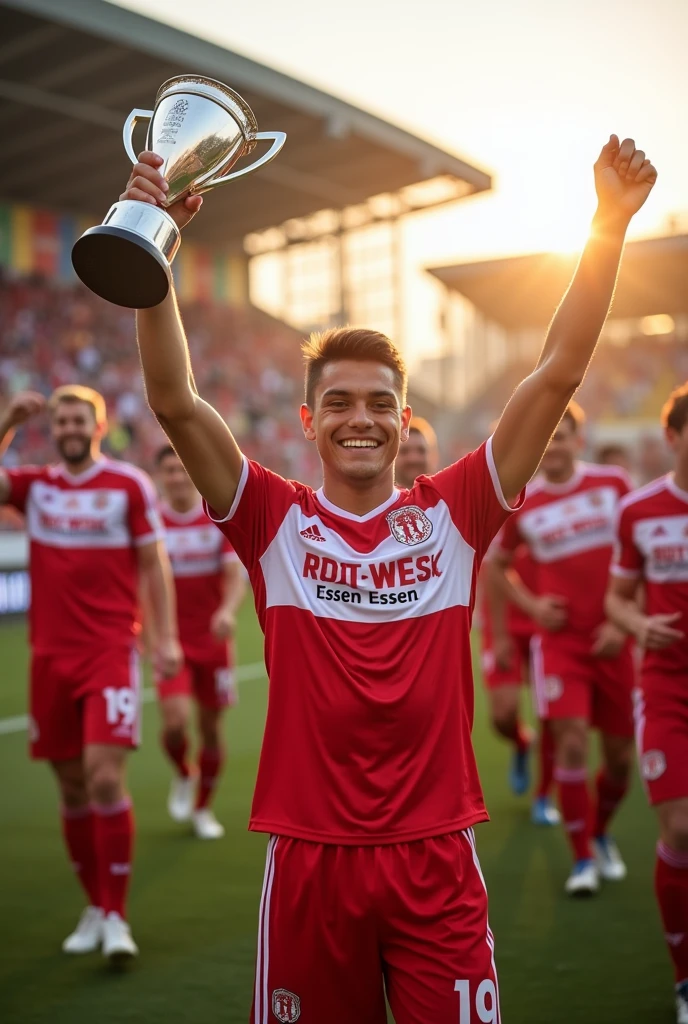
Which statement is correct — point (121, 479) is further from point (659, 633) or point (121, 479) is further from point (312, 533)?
point (312, 533)

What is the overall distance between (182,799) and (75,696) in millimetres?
2457

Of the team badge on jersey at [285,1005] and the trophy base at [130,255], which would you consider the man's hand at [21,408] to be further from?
the team badge on jersey at [285,1005]

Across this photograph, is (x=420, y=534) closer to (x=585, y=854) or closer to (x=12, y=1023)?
(x=12, y=1023)

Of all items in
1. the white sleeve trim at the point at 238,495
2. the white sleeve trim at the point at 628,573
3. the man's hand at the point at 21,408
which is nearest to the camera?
the white sleeve trim at the point at 238,495

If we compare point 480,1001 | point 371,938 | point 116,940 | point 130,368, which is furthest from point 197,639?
point 130,368

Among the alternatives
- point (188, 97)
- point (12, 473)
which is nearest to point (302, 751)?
point (188, 97)

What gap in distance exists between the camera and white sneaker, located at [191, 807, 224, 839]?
6679 mm

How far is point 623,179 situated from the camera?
2.48 metres

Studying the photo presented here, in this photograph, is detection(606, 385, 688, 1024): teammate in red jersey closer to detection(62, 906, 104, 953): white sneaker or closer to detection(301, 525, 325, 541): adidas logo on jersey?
detection(301, 525, 325, 541): adidas logo on jersey

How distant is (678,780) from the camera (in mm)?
3883

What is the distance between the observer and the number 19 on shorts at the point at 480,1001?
228cm

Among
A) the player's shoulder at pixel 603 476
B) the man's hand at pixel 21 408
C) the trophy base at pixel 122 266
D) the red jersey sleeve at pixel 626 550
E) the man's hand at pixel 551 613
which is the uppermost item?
the man's hand at pixel 21 408

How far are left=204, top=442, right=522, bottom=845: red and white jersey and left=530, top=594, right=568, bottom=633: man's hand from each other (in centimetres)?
323

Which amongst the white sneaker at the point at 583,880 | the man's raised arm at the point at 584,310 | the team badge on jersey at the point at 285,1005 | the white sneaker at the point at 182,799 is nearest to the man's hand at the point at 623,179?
the man's raised arm at the point at 584,310
